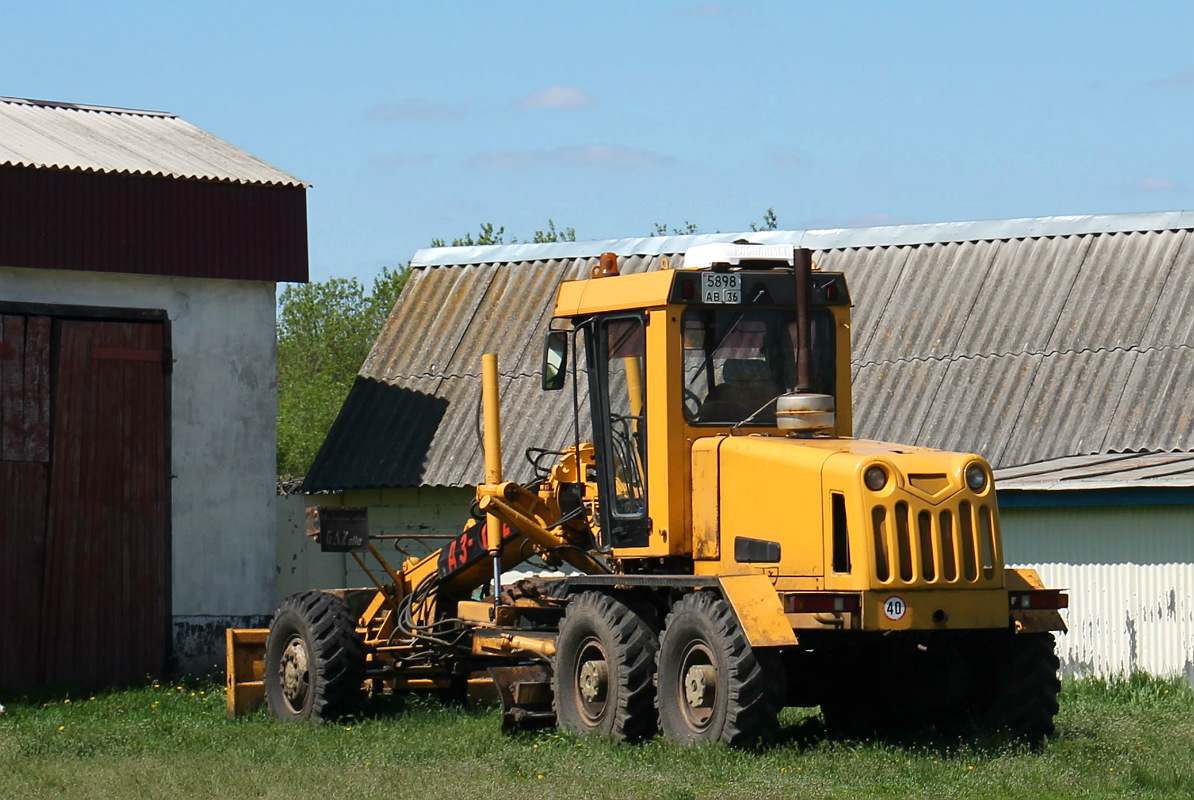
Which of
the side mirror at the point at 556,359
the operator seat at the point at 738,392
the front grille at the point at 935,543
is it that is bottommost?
the front grille at the point at 935,543

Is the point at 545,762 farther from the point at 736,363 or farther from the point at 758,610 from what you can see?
the point at 736,363

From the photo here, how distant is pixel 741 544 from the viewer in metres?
10.9

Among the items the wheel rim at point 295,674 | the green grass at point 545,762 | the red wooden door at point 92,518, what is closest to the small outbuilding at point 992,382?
the green grass at point 545,762

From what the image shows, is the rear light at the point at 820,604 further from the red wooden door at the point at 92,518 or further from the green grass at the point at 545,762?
the red wooden door at the point at 92,518

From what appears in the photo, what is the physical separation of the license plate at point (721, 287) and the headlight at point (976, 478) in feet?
6.28

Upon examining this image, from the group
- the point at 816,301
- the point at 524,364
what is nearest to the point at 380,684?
the point at 816,301

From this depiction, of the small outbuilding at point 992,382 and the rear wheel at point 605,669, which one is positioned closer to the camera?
the rear wheel at point 605,669

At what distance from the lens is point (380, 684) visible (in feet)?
46.0

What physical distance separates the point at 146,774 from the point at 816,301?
525 cm

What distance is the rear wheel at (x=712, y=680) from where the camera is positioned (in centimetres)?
1019

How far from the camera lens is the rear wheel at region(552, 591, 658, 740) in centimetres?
1112

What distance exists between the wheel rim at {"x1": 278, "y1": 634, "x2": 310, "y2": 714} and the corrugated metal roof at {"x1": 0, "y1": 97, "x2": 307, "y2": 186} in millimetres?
6676

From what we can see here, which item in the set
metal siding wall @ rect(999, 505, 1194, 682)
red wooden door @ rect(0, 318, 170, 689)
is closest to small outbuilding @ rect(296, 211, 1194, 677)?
metal siding wall @ rect(999, 505, 1194, 682)

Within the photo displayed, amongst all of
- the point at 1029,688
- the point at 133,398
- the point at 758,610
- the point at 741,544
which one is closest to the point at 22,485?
the point at 133,398
